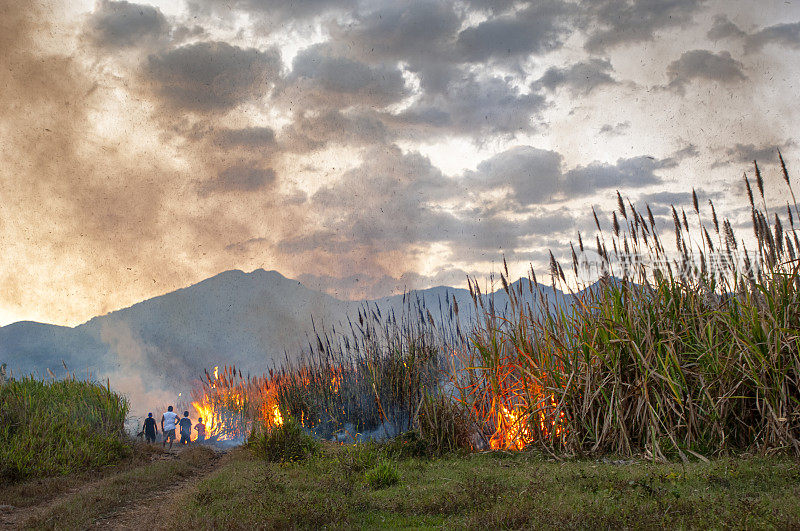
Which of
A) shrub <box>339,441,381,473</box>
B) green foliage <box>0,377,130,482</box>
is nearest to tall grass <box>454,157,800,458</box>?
shrub <box>339,441,381,473</box>

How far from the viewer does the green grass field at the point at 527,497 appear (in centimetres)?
432

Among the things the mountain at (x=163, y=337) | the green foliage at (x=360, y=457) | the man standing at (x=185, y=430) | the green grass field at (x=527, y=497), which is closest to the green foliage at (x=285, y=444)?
A: the green foliage at (x=360, y=457)

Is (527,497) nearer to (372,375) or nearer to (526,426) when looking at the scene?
(526,426)

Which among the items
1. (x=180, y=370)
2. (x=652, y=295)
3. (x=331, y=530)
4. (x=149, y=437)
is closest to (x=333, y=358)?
(x=149, y=437)

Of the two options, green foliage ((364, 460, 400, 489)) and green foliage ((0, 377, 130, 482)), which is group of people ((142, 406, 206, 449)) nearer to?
green foliage ((0, 377, 130, 482))

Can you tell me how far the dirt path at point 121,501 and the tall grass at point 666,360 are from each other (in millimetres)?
5340

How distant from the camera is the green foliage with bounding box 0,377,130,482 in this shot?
9.67 metres

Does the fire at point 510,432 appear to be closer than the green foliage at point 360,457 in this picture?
No

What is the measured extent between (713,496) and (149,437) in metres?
18.1

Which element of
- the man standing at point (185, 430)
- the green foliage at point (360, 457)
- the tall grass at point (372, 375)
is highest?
the tall grass at point (372, 375)

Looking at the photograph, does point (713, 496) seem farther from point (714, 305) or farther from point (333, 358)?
point (333, 358)

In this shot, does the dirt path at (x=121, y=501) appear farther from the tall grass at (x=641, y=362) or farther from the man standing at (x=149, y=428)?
the man standing at (x=149, y=428)

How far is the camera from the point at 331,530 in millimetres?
4789

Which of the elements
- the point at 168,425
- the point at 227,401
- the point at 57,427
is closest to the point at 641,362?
the point at 57,427
